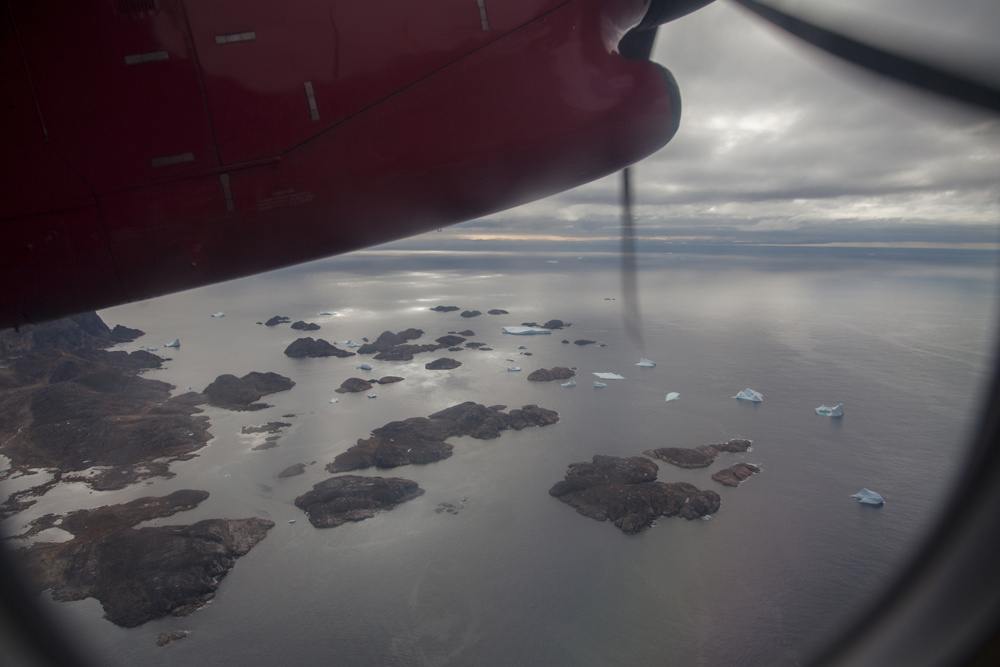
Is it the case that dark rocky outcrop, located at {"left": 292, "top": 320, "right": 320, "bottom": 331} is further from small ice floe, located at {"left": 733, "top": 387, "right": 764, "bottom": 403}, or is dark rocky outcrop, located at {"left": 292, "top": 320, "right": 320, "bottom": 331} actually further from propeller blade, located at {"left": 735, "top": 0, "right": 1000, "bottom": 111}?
propeller blade, located at {"left": 735, "top": 0, "right": 1000, "bottom": 111}

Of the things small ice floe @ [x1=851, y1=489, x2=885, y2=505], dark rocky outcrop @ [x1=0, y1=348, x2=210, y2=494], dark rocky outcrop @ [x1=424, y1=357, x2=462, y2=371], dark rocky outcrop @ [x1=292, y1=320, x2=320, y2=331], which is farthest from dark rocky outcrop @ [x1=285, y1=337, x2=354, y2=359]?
small ice floe @ [x1=851, y1=489, x2=885, y2=505]

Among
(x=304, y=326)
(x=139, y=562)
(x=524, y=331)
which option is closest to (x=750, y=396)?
(x=524, y=331)

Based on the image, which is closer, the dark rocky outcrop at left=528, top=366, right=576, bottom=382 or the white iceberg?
the dark rocky outcrop at left=528, top=366, right=576, bottom=382

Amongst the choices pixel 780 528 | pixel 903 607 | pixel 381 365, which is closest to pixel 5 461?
pixel 381 365

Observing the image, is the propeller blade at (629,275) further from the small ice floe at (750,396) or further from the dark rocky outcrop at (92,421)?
the small ice floe at (750,396)

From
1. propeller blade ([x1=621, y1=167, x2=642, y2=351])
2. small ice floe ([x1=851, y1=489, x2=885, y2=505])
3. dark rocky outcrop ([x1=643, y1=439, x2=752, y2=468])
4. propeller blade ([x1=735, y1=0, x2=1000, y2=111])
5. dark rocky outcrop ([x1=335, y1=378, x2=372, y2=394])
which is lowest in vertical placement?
small ice floe ([x1=851, y1=489, x2=885, y2=505])

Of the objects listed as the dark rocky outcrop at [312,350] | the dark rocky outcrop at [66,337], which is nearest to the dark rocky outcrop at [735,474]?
the dark rocky outcrop at [312,350]

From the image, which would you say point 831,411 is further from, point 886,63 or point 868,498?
point 886,63
